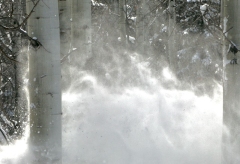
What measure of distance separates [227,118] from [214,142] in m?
1.16

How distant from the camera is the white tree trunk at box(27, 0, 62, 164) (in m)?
5.96

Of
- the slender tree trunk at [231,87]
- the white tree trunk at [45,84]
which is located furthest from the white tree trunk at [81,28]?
the white tree trunk at [45,84]

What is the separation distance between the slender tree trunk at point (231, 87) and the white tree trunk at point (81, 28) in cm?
328

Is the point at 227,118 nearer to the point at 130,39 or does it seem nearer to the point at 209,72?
the point at 130,39

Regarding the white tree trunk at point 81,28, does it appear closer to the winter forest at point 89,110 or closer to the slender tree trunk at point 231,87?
the winter forest at point 89,110

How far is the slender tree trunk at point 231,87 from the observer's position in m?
7.34

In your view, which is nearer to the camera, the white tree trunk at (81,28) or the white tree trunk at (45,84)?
the white tree trunk at (45,84)

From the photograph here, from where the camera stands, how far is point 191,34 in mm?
23516

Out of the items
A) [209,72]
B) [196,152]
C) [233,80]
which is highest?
[209,72]

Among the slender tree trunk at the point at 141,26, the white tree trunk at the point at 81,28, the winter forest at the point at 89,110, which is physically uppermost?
the slender tree trunk at the point at 141,26

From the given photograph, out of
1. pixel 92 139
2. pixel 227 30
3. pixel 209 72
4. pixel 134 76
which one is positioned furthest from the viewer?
pixel 209 72

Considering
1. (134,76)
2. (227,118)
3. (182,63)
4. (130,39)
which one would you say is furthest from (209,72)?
(227,118)

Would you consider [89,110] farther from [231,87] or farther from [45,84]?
[231,87]

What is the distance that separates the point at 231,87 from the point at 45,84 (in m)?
3.31
